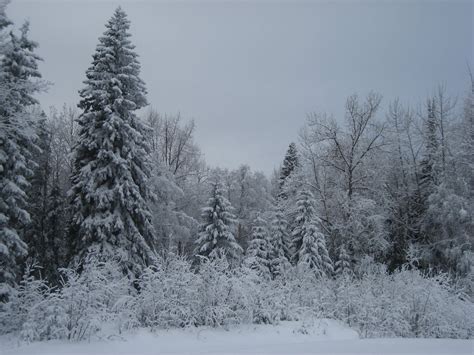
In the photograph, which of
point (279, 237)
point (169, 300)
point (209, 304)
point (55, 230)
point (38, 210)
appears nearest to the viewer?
point (169, 300)

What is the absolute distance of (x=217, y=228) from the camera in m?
23.8

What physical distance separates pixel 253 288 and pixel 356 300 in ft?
9.76

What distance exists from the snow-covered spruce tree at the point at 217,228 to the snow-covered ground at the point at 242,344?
15.3 metres

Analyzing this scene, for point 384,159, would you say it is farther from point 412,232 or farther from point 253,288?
point 253,288

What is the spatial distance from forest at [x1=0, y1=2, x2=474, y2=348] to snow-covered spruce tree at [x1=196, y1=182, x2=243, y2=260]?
0.37 feet

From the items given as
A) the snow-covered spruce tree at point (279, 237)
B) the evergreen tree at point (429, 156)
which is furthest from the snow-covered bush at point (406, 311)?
the snow-covered spruce tree at point (279, 237)

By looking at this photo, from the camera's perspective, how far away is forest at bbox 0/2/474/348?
8.25m

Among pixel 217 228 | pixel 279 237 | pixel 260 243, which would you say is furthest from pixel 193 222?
pixel 279 237

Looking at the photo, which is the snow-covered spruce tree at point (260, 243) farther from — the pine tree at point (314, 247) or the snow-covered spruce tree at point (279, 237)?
the pine tree at point (314, 247)

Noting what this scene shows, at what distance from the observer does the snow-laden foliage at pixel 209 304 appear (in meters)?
7.15

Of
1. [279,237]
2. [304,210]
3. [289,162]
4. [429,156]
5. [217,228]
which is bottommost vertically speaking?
[279,237]

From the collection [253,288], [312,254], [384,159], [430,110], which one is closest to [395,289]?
[253,288]

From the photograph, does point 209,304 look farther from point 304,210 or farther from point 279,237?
point 279,237

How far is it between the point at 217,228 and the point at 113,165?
10.3 m
